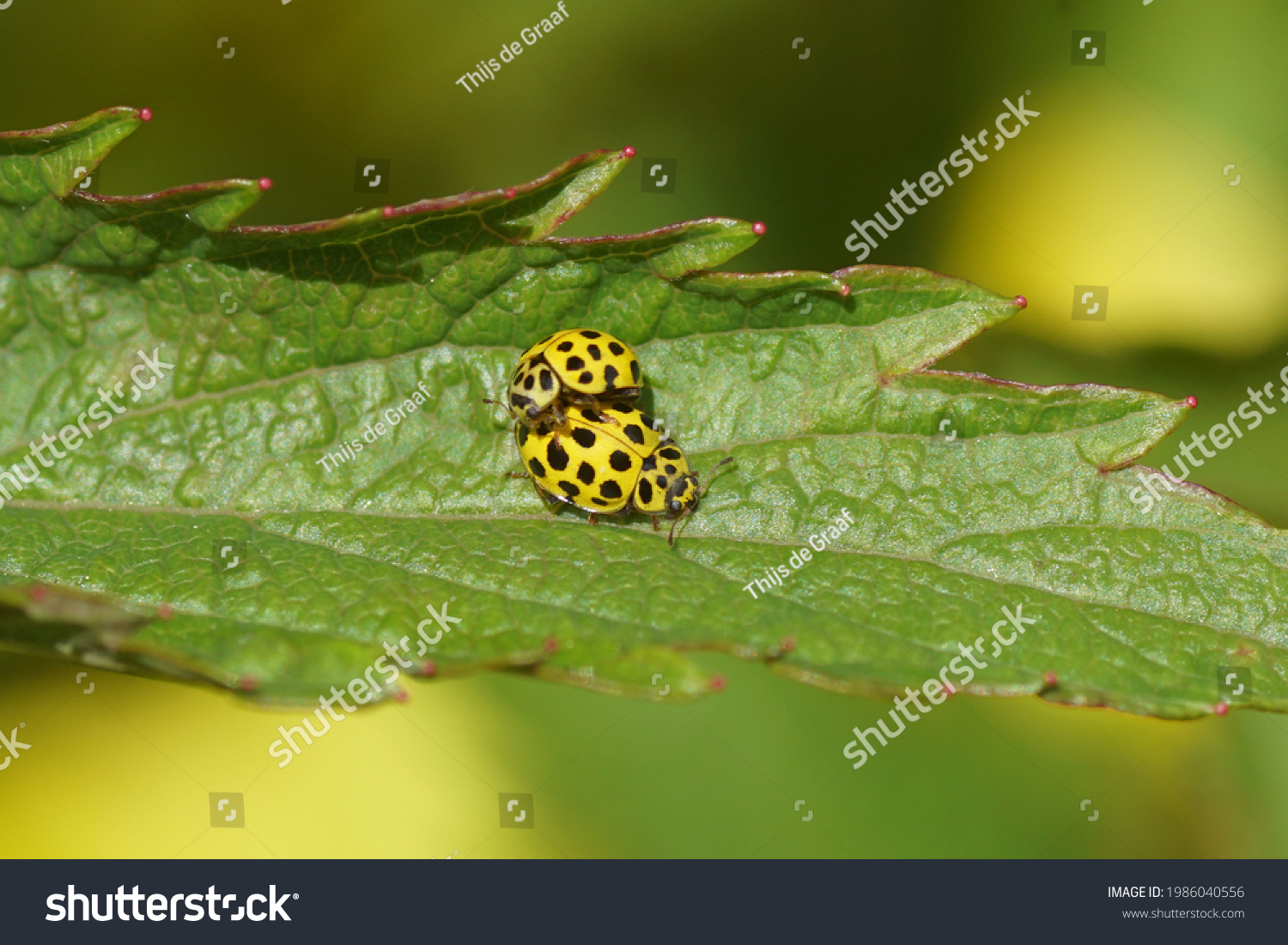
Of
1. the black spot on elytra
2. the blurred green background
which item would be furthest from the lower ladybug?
the blurred green background

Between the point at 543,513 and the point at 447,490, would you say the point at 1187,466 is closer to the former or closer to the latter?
the point at 543,513

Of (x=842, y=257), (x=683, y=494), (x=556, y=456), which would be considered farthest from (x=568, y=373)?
(x=842, y=257)

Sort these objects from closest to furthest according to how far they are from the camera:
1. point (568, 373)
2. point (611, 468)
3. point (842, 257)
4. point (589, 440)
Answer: point (568, 373)
point (611, 468)
point (589, 440)
point (842, 257)

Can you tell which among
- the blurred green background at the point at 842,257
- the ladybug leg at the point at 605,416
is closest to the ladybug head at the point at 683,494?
the ladybug leg at the point at 605,416

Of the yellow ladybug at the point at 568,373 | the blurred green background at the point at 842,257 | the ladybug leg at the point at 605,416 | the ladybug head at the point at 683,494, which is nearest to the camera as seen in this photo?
the yellow ladybug at the point at 568,373

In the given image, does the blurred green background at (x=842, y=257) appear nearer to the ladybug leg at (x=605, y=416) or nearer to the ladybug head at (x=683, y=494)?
the ladybug head at (x=683, y=494)

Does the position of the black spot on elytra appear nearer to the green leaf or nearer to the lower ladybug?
the lower ladybug

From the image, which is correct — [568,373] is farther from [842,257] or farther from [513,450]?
[842,257]
